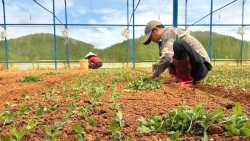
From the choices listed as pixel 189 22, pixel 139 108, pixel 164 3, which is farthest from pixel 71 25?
pixel 139 108

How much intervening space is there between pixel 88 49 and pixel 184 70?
13.8 metres

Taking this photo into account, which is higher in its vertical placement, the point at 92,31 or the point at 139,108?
the point at 92,31

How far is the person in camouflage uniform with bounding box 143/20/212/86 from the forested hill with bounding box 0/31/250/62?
1272 cm

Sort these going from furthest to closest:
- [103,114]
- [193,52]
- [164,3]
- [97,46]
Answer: [97,46]
[164,3]
[193,52]
[103,114]

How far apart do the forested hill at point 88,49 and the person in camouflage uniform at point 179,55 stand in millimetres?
12717

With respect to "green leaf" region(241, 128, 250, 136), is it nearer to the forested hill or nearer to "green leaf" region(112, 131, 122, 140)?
"green leaf" region(112, 131, 122, 140)

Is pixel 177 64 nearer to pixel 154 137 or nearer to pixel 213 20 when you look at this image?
pixel 154 137

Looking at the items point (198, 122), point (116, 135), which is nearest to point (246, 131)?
point (198, 122)

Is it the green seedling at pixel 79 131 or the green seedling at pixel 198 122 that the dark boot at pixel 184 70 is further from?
the green seedling at pixel 79 131

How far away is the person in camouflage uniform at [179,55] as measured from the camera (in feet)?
12.6

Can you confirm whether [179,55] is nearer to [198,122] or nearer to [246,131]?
[198,122]

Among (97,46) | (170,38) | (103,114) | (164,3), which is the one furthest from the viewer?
(97,46)

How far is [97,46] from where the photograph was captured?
17.5 meters

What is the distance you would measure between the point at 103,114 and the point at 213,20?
16151mm
